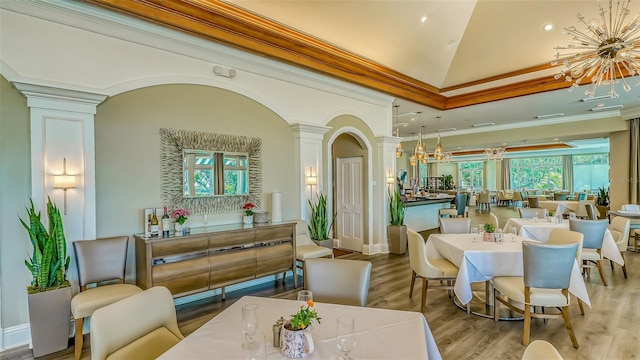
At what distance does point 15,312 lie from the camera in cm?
307

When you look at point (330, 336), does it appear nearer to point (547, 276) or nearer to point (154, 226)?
point (547, 276)

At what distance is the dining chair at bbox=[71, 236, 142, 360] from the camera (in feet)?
9.45

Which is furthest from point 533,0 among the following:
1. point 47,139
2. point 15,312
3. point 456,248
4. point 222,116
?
point 15,312

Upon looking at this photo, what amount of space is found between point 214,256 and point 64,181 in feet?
5.93

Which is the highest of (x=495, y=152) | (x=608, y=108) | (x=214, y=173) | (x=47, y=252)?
(x=608, y=108)

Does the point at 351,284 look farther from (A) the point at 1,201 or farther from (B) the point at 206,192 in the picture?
(A) the point at 1,201

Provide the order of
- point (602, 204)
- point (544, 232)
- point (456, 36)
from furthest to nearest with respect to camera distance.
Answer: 1. point (602, 204)
2. point (456, 36)
3. point (544, 232)

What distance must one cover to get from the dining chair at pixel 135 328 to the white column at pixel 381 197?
5.31 metres

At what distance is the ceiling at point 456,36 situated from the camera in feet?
15.0

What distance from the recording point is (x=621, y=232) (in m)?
5.27

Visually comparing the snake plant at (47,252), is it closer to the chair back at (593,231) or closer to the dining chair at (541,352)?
the dining chair at (541,352)

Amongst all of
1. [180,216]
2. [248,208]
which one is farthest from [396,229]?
[180,216]

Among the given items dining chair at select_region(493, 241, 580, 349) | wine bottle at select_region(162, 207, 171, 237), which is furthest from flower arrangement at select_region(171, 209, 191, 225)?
dining chair at select_region(493, 241, 580, 349)

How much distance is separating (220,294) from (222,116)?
2.59m
